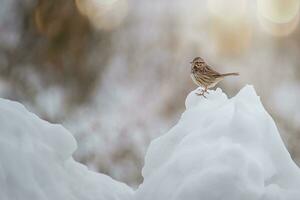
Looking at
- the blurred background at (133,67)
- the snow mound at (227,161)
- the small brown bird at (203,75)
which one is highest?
the blurred background at (133,67)

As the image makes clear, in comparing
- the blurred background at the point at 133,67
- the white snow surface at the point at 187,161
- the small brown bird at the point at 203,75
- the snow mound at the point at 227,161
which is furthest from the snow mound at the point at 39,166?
the blurred background at the point at 133,67

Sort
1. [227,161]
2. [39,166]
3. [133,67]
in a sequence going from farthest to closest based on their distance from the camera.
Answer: [133,67] < [39,166] < [227,161]

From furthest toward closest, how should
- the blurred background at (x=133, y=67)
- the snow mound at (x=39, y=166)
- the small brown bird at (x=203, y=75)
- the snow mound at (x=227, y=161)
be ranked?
the blurred background at (x=133, y=67), the small brown bird at (x=203, y=75), the snow mound at (x=39, y=166), the snow mound at (x=227, y=161)

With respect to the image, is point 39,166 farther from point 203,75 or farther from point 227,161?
point 203,75

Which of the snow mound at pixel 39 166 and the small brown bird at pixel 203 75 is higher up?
the small brown bird at pixel 203 75

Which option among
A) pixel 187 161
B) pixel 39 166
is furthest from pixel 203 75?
pixel 39 166

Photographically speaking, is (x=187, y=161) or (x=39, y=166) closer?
(x=187, y=161)

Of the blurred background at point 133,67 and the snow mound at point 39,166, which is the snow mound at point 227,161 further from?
the blurred background at point 133,67
